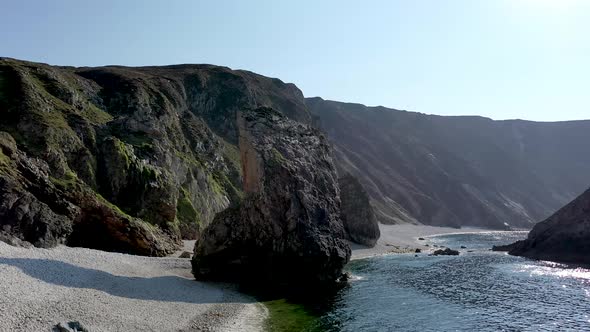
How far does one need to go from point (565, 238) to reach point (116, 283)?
70.6m

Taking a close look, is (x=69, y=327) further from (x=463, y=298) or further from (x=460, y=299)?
(x=463, y=298)

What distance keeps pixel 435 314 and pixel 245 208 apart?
70.6 feet

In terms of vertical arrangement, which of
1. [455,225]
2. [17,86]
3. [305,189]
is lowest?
[455,225]

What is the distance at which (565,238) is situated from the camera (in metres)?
73.1

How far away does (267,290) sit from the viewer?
4312 centimetres

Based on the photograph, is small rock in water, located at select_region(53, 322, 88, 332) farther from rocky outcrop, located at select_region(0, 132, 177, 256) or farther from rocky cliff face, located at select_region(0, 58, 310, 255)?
rocky cliff face, located at select_region(0, 58, 310, 255)

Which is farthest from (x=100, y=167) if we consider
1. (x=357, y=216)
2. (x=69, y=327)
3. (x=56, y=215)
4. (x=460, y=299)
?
(x=357, y=216)

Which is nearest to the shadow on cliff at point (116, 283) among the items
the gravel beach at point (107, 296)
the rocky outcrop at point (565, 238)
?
the gravel beach at point (107, 296)

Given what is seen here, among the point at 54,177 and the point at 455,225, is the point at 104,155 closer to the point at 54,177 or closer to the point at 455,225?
the point at 54,177

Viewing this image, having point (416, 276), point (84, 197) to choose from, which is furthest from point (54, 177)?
point (416, 276)

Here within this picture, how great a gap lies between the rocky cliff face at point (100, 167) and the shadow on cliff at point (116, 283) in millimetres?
6031

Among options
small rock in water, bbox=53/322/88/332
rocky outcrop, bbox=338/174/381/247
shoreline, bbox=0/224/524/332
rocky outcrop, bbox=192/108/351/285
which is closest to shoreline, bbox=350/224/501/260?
rocky outcrop, bbox=338/174/381/247

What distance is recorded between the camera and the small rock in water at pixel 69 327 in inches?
939

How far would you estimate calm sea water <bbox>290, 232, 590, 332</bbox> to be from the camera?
33094 millimetres
